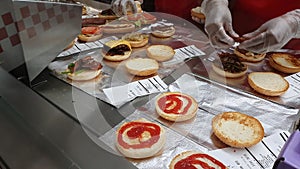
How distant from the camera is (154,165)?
124 centimetres

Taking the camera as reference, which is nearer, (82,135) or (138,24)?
(82,135)

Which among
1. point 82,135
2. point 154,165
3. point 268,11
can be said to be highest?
point 268,11

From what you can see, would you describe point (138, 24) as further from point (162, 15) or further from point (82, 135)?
point (82, 135)

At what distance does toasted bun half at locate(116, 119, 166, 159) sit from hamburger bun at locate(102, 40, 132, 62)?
0.73 m

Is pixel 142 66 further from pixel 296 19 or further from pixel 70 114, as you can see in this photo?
pixel 296 19

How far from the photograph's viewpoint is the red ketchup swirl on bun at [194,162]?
1.18 metres

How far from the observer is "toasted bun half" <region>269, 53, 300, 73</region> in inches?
77.0

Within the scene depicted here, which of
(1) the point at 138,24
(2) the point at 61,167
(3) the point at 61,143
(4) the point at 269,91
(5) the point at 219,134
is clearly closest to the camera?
(2) the point at 61,167

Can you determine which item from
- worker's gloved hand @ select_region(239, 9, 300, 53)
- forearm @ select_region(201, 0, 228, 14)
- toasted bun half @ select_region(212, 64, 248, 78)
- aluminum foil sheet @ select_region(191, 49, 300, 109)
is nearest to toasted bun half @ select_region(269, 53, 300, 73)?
aluminum foil sheet @ select_region(191, 49, 300, 109)

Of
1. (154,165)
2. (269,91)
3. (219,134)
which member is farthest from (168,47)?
(154,165)

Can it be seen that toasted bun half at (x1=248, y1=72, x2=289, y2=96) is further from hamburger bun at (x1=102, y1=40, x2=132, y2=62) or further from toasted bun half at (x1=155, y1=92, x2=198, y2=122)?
hamburger bun at (x1=102, y1=40, x2=132, y2=62)

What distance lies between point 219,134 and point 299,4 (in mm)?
1367

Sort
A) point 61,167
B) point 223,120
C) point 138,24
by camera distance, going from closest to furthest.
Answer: point 61,167 < point 223,120 < point 138,24

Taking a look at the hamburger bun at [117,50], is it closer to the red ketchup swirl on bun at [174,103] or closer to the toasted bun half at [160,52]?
the toasted bun half at [160,52]
